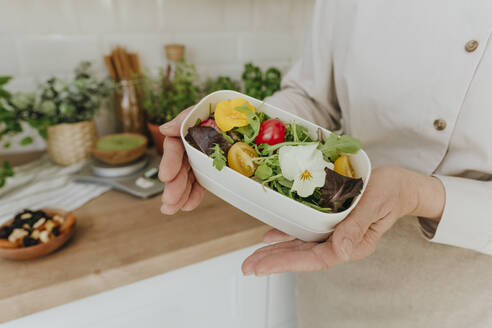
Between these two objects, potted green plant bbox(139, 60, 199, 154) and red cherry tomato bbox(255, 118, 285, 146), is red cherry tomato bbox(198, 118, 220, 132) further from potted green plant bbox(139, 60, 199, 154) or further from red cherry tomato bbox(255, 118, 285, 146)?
potted green plant bbox(139, 60, 199, 154)

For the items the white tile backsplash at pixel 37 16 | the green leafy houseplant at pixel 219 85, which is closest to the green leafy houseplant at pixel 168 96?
the green leafy houseplant at pixel 219 85

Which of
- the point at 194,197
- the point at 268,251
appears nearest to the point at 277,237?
the point at 268,251

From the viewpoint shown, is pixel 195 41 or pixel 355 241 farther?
pixel 195 41

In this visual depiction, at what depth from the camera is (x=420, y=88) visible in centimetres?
59

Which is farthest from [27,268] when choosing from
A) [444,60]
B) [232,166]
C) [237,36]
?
[237,36]

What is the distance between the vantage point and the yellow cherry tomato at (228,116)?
0.51 metres

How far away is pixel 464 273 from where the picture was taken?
0.61 m

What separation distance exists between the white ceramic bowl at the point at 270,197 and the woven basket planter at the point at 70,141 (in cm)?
59

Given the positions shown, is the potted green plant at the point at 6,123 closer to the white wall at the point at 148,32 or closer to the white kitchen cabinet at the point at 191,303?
the white wall at the point at 148,32

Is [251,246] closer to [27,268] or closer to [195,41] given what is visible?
[27,268]

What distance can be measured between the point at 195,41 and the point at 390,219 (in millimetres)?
1005

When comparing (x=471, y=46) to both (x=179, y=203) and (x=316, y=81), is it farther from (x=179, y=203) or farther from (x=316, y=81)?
(x=179, y=203)

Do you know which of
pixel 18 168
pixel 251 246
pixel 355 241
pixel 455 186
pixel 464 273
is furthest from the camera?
pixel 18 168

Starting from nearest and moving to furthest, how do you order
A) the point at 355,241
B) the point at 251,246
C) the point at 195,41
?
the point at 355,241 < the point at 251,246 < the point at 195,41
